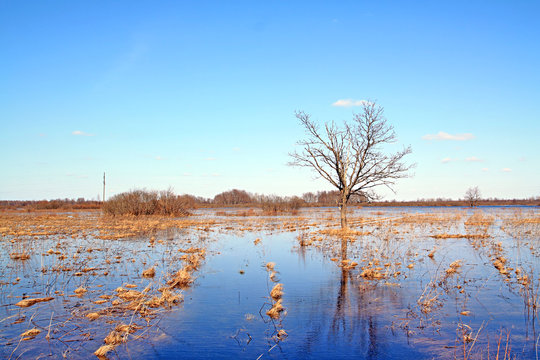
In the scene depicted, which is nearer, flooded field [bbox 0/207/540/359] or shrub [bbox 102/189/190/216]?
flooded field [bbox 0/207/540/359]

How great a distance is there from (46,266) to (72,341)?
8000mm

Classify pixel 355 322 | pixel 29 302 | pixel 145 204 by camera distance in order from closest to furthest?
pixel 355 322 < pixel 29 302 < pixel 145 204

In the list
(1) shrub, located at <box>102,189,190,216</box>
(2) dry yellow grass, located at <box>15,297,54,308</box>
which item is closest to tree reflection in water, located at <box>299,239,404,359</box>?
(2) dry yellow grass, located at <box>15,297,54,308</box>

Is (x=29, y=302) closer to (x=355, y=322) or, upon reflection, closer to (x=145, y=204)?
(x=355, y=322)

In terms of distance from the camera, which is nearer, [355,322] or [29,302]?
[355,322]

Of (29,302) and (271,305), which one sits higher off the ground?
(29,302)

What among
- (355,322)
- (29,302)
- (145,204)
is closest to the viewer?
(355,322)

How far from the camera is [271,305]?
8758 millimetres

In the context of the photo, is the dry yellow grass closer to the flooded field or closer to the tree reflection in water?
the flooded field

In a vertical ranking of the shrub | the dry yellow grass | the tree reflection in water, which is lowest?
the tree reflection in water

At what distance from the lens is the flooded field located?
625 centimetres

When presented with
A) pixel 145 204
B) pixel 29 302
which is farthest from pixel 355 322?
pixel 145 204

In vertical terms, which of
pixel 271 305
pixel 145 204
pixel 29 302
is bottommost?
pixel 271 305

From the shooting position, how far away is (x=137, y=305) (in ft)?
27.3
